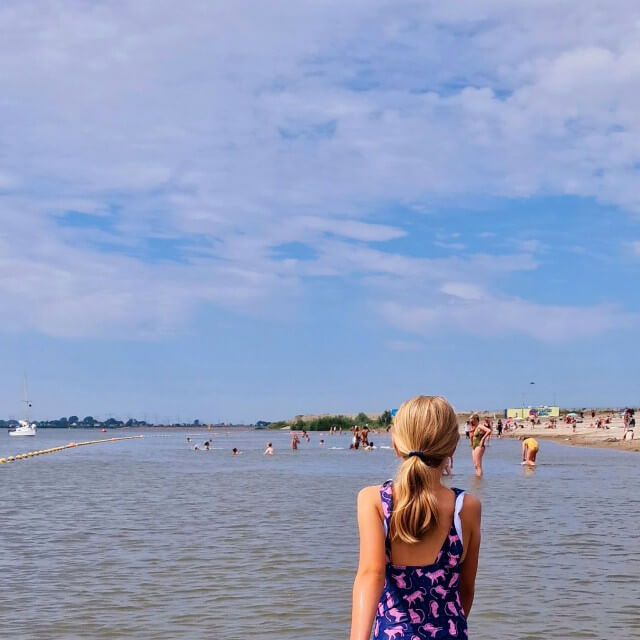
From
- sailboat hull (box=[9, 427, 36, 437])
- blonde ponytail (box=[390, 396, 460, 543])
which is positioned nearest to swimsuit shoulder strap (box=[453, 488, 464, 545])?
blonde ponytail (box=[390, 396, 460, 543])

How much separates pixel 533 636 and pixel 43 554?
8444 mm

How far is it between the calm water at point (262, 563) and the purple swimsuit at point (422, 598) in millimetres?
5549

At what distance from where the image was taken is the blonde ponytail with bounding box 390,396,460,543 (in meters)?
3.39

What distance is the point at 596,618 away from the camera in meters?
9.46

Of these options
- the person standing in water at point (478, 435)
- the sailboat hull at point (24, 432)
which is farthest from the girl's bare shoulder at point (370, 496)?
the sailboat hull at point (24, 432)

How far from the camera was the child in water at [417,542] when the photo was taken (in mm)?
3396

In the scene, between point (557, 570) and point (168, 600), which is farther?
point (557, 570)

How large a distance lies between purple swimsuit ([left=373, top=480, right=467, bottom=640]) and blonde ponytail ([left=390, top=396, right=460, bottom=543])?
0.41ft

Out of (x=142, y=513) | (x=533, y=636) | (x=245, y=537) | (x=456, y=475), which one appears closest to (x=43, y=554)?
(x=245, y=537)

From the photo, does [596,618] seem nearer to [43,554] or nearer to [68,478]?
[43,554]

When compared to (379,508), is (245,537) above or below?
below

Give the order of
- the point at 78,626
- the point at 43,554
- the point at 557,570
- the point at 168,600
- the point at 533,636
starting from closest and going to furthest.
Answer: the point at 533,636 → the point at 78,626 → the point at 168,600 → the point at 557,570 → the point at 43,554

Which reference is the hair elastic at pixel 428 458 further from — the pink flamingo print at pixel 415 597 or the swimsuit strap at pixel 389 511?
the pink flamingo print at pixel 415 597

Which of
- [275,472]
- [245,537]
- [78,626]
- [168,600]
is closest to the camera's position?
[78,626]
